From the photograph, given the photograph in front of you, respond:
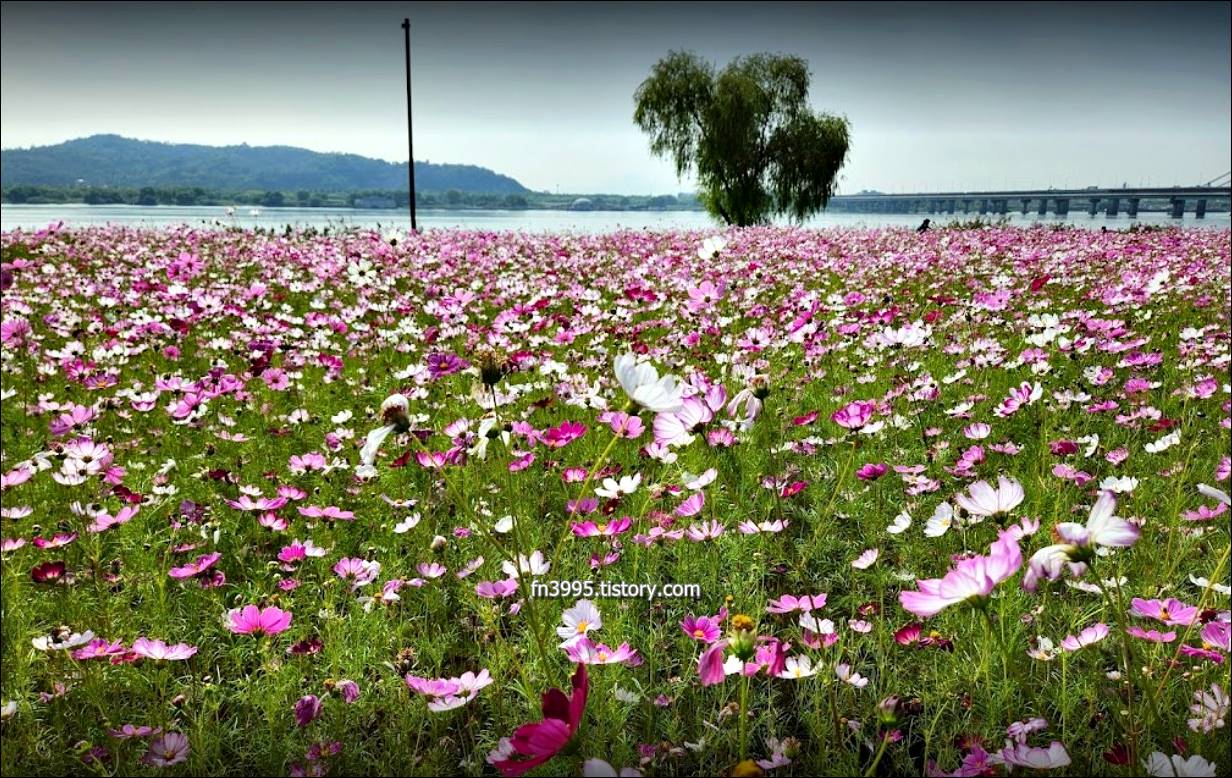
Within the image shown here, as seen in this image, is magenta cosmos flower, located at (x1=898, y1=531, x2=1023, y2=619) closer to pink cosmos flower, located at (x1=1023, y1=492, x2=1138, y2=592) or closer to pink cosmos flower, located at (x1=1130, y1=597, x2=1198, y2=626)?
pink cosmos flower, located at (x1=1023, y1=492, x2=1138, y2=592)

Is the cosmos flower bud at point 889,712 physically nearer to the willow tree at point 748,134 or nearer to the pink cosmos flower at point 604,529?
the pink cosmos flower at point 604,529

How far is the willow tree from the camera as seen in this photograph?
48.4ft

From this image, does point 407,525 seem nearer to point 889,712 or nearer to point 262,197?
point 889,712

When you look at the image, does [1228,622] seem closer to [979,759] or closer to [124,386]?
[979,759]

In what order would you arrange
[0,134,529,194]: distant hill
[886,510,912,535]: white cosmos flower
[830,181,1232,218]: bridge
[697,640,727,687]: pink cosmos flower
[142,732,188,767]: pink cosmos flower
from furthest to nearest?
[830,181,1232,218]: bridge → [0,134,529,194]: distant hill → [886,510,912,535]: white cosmos flower → [142,732,188,767]: pink cosmos flower → [697,640,727,687]: pink cosmos flower

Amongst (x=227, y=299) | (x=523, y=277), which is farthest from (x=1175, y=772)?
(x=523, y=277)

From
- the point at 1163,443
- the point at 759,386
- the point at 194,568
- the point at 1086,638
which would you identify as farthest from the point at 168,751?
the point at 1163,443

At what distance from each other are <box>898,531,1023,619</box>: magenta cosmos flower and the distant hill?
655 inches

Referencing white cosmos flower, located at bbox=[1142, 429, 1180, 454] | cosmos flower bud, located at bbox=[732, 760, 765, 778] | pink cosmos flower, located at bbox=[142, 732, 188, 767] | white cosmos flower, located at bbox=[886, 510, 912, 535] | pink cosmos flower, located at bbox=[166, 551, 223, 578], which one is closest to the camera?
cosmos flower bud, located at bbox=[732, 760, 765, 778]

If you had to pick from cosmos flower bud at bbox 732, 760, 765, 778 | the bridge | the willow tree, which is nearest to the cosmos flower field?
cosmos flower bud at bbox 732, 760, 765, 778

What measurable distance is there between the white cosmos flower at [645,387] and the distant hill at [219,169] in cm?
1625

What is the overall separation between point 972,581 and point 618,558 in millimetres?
1030

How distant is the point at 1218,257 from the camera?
23.7 feet

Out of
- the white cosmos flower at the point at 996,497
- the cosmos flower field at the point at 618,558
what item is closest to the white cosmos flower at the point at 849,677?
the cosmos flower field at the point at 618,558
